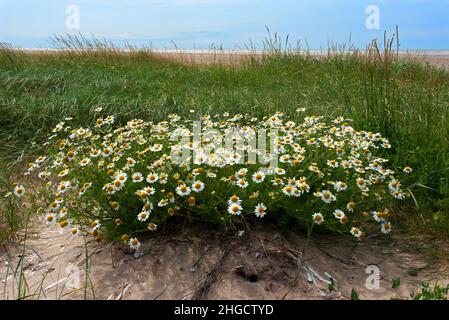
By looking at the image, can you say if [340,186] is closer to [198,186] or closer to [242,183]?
[242,183]

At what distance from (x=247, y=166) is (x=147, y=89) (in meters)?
4.90

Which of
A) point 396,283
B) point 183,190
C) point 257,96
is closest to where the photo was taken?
point 396,283

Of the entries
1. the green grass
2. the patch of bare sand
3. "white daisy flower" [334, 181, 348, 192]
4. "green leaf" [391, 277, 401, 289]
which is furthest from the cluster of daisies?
the green grass

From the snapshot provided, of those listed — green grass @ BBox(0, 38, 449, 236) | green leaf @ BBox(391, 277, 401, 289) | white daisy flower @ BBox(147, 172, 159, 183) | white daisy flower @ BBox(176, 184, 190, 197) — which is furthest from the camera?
green grass @ BBox(0, 38, 449, 236)

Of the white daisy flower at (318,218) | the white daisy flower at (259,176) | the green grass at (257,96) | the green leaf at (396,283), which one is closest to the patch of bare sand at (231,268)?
the green leaf at (396,283)

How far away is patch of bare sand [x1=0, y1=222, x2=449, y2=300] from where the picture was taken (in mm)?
2902

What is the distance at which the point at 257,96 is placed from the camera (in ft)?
23.3

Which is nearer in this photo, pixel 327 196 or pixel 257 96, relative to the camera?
pixel 327 196

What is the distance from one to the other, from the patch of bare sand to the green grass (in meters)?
0.66

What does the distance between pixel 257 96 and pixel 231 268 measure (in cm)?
450

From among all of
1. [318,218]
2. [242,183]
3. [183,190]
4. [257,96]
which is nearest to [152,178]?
[183,190]

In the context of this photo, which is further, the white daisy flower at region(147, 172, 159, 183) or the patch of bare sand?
the white daisy flower at region(147, 172, 159, 183)

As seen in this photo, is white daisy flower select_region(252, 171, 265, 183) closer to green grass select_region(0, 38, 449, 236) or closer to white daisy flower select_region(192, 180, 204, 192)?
white daisy flower select_region(192, 180, 204, 192)
